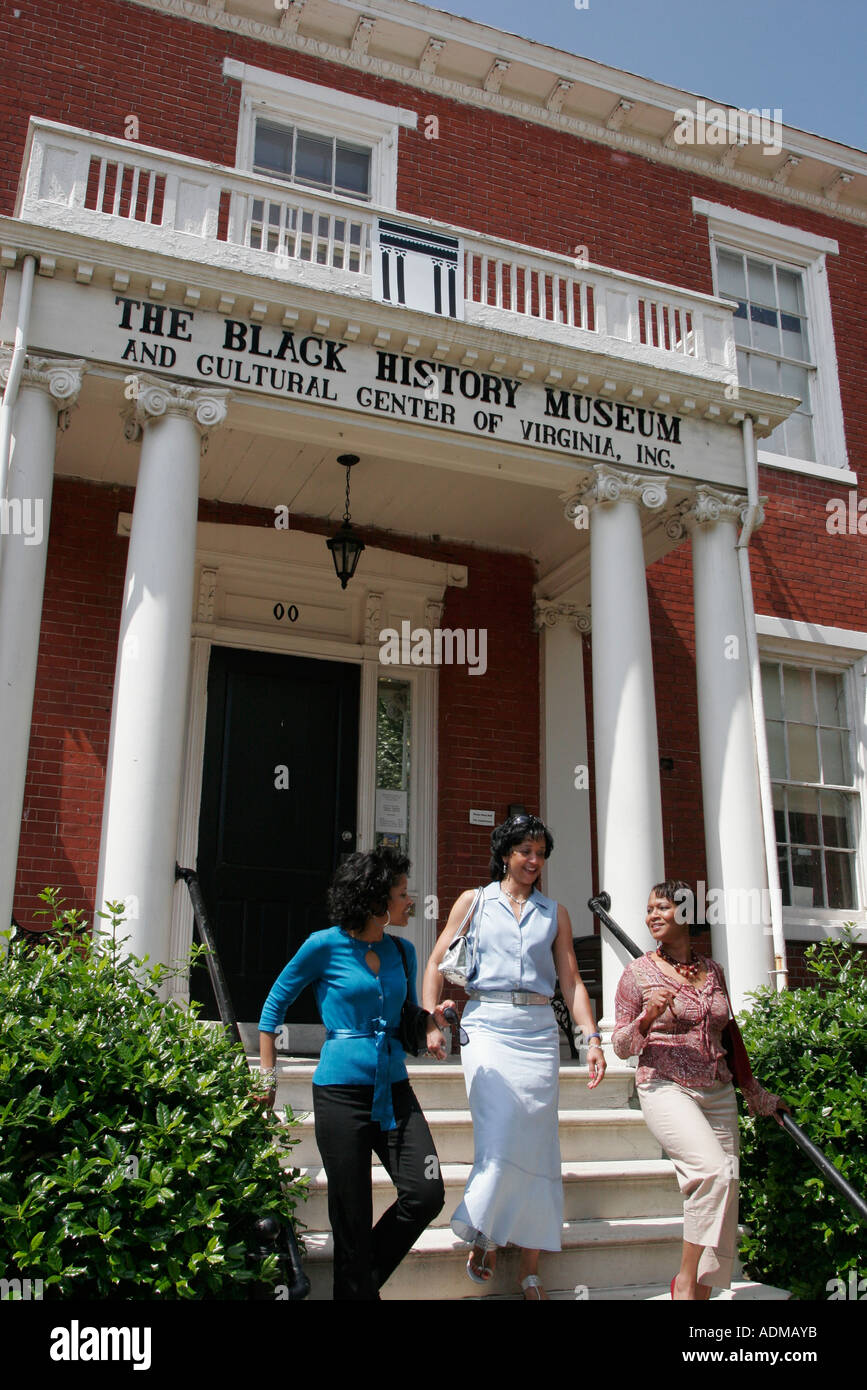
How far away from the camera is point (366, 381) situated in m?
6.88

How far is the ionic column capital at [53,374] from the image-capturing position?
612cm

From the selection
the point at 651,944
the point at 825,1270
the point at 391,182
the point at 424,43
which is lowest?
the point at 825,1270

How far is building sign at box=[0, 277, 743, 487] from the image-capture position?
633 centimetres

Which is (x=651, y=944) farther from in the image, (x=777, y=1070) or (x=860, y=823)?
(x=860, y=823)

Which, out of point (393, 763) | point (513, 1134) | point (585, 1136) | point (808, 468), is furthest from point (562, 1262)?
point (808, 468)

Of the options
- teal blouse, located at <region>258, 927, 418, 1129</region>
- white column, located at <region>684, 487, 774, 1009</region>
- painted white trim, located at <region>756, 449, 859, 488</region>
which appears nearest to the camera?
teal blouse, located at <region>258, 927, 418, 1129</region>

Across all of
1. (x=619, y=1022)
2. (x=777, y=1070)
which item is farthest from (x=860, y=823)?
(x=619, y=1022)

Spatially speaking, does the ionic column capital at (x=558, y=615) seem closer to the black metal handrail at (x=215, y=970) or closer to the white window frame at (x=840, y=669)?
the white window frame at (x=840, y=669)

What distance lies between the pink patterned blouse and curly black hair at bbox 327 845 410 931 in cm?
114

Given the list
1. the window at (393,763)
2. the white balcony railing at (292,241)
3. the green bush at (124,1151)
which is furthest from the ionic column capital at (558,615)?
the green bush at (124,1151)

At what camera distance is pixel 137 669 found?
19.5 ft

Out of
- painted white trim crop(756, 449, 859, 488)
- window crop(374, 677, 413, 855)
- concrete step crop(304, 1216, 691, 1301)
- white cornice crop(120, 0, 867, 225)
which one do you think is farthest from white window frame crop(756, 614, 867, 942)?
concrete step crop(304, 1216, 691, 1301)

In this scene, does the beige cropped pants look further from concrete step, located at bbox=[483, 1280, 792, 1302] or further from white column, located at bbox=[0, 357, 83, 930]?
white column, located at bbox=[0, 357, 83, 930]
